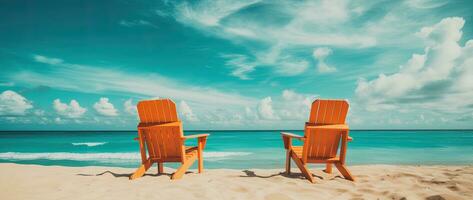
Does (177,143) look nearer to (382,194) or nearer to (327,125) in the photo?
(327,125)

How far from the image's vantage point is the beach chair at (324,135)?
4051 millimetres

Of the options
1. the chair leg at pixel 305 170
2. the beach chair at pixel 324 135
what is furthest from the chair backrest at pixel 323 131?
the chair leg at pixel 305 170

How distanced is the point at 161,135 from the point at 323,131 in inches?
107

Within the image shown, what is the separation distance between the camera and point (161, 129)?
4.33m

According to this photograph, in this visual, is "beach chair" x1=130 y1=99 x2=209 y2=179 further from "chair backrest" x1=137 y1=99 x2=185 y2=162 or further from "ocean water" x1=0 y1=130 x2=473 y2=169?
"ocean water" x1=0 y1=130 x2=473 y2=169

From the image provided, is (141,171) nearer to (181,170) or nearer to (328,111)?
(181,170)

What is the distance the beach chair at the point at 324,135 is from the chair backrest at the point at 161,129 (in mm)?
1975

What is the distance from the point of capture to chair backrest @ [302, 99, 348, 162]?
4.05 m

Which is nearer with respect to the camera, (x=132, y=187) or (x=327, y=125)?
(x=132, y=187)

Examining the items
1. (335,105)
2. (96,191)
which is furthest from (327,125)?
(96,191)

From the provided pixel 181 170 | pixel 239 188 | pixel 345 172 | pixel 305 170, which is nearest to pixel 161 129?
pixel 181 170

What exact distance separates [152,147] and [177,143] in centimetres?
51

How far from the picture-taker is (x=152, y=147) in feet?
14.9

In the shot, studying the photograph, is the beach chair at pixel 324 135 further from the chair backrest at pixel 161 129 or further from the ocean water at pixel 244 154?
the ocean water at pixel 244 154
